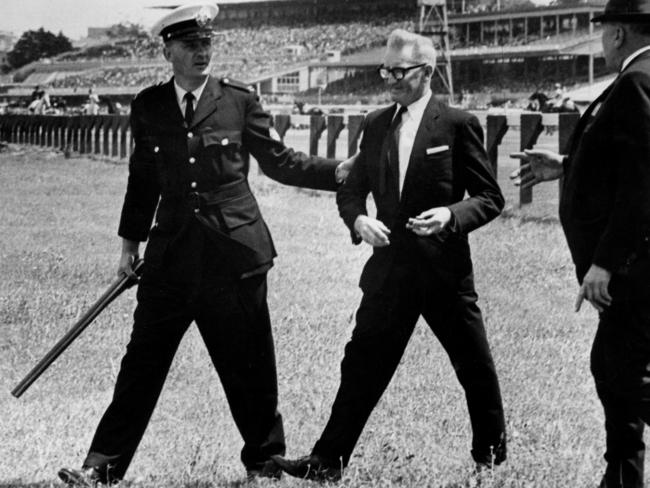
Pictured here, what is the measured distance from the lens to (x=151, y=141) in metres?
4.81

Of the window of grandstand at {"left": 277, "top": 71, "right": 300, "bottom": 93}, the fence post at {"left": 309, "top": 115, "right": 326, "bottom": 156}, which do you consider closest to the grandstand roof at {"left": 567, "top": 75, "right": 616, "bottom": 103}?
the window of grandstand at {"left": 277, "top": 71, "right": 300, "bottom": 93}

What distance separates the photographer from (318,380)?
6.17m

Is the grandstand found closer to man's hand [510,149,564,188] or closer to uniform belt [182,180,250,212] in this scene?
man's hand [510,149,564,188]

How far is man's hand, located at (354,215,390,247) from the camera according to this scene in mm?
4461

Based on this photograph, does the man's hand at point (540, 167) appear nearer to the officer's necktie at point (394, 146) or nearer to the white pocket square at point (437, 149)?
the white pocket square at point (437, 149)

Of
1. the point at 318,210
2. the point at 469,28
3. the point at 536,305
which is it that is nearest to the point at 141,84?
the point at 469,28

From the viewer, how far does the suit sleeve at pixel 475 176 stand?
14.9 feet

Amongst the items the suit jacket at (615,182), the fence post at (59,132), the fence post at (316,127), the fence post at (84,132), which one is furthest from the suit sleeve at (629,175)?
the fence post at (59,132)

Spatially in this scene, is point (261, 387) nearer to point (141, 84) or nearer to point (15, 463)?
point (15, 463)

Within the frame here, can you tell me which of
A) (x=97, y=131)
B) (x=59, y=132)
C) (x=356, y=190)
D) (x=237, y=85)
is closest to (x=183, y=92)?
(x=237, y=85)

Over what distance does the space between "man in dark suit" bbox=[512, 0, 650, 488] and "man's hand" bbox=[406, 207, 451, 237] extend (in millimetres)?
485

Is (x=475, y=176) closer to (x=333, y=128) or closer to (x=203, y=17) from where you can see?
(x=203, y=17)

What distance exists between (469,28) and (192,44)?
88.2 metres

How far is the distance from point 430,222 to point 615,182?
29.5 inches
